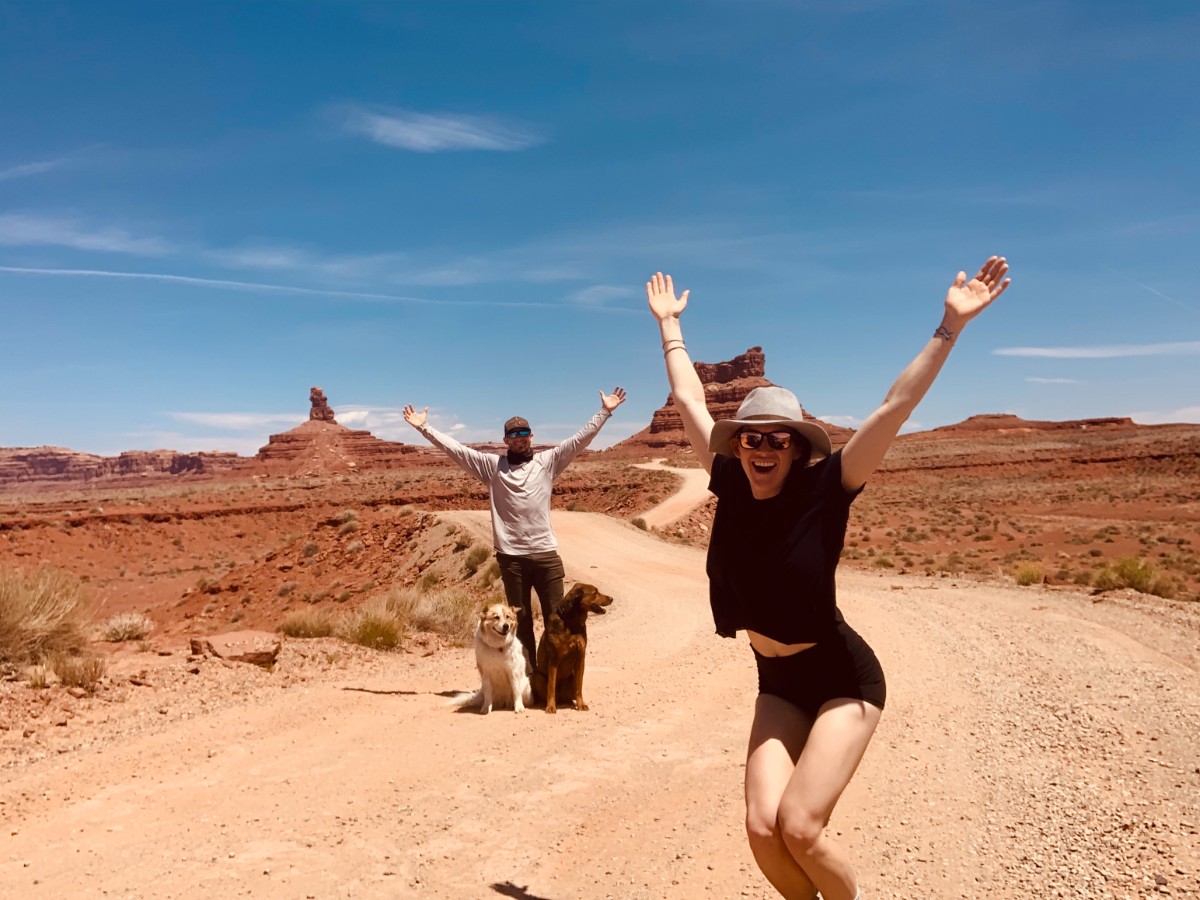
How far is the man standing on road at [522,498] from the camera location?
7.78m

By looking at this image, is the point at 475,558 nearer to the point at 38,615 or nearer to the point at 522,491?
the point at 38,615

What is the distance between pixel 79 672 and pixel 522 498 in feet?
15.2

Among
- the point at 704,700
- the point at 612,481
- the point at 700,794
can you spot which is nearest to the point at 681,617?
the point at 704,700

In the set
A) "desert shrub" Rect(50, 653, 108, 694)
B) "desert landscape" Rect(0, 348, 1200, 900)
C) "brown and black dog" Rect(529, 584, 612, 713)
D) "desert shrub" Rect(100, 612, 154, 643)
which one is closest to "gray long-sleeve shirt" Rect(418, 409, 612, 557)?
"brown and black dog" Rect(529, 584, 612, 713)

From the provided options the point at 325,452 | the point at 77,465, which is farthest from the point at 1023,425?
the point at 77,465

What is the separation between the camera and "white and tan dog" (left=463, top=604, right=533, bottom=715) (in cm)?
764

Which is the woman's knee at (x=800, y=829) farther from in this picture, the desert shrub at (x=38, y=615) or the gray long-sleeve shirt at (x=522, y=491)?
the desert shrub at (x=38, y=615)

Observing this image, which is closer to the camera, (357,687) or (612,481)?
(357,687)

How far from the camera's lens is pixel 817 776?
9.41 feet

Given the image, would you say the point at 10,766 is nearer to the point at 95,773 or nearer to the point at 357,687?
the point at 95,773

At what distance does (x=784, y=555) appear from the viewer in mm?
2969

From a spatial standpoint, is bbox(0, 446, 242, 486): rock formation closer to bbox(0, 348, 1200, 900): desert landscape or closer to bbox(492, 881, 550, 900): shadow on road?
bbox(0, 348, 1200, 900): desert landscape

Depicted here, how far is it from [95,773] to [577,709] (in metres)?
3.70

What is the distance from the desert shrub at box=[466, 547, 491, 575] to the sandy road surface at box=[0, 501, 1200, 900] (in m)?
9.38
